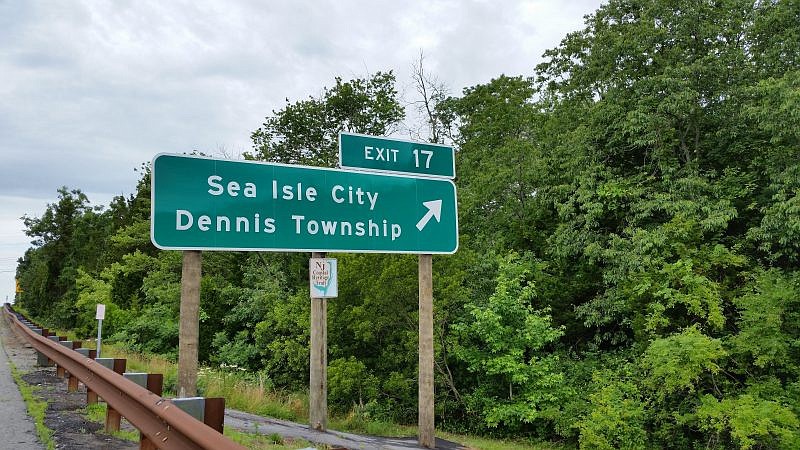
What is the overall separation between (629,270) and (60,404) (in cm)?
1436

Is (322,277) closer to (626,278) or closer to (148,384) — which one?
(148,384)

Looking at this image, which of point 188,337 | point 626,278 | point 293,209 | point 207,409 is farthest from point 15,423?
point 626,278

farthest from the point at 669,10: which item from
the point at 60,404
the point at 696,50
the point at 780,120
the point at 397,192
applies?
the point at 60,404

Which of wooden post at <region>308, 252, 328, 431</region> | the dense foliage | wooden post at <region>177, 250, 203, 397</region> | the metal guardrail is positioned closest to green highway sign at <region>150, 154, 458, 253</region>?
wooden post at <region>177, 250, 203, 397</region>

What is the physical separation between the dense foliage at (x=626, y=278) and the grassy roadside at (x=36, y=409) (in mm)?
7174

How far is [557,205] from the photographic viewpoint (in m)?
19.2

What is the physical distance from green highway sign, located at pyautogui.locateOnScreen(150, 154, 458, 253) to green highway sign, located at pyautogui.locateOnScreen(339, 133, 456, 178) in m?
0.24

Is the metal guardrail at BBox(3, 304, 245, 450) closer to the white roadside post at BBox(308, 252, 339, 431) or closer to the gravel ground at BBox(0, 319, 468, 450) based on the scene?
the gravel ground at BBox(0, 319, 468, 450)

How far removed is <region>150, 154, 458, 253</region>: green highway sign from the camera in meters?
5.76

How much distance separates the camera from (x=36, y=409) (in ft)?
22.7

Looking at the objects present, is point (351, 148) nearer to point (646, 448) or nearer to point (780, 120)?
point (780, 120)

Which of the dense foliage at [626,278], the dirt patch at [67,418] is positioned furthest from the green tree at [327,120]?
the dirt patch at [67,418]

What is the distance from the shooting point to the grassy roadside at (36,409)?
538cm

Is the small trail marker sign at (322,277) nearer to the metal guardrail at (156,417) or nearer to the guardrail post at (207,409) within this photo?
the metal guardrail at (156,417)
